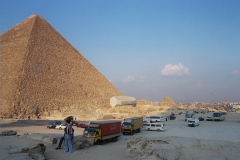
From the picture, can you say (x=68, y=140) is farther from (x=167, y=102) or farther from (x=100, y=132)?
(x=167, y=102)

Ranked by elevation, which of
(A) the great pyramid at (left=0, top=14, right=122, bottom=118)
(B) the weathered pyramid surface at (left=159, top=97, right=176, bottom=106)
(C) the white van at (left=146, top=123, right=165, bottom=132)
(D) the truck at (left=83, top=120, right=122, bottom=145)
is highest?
(A) the great pyramid at (left=0, top=14, right=122, bottom=118)

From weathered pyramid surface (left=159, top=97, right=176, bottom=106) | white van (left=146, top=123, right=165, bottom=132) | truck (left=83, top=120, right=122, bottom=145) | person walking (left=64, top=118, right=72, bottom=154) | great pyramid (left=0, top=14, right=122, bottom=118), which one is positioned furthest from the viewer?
weathered pyramid surface (left=159, top=97, right=176, bottom=106)

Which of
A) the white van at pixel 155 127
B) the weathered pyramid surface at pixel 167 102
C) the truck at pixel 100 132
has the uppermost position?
the weathered pyramid surface at pixel 167 102

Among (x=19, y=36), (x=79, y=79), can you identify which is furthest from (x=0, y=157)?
(x=19, y=36)

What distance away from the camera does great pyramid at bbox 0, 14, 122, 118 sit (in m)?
46.8

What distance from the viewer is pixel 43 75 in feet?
187

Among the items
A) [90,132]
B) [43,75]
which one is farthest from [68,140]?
A: [43,75]

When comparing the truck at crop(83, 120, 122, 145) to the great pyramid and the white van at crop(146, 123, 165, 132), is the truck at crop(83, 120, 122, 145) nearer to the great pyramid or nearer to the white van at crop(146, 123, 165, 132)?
the white van at crop(146, 123, 165, 132)

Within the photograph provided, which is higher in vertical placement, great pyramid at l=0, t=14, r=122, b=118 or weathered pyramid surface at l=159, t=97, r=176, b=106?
great pyramid at l=0, t=14, r=122, b=118

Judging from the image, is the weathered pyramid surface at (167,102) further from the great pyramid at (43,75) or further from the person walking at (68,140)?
the person walking at (68,140)

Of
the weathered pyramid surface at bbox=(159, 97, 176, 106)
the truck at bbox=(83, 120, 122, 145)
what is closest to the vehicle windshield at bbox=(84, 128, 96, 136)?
the truck at bbox=(83, 120, 122, 145)

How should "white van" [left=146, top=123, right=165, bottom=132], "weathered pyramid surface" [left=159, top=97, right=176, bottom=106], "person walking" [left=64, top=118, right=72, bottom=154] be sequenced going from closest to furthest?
1. "person walking" [left=64, top=118, right=72, bottom=154]
2. "white van" [left=146, top=123, right=165, bottom=132]
3. "weathered pyramid surface" [left=159, top=97, right=176, bottom=106]

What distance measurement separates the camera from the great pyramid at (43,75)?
46750 millimetres

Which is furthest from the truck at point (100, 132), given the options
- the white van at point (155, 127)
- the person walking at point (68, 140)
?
the white van at point (155, 127)
